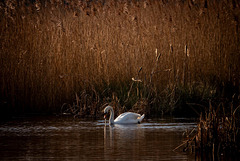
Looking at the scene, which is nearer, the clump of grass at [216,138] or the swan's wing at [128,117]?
the clump of grass at [216,138]

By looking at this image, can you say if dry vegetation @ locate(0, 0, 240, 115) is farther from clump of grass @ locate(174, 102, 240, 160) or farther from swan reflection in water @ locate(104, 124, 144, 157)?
clump of grass @ locate(174, 102, 240, 160)

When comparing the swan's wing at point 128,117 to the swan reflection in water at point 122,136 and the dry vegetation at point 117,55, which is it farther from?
the dry vegetation at point 117,55

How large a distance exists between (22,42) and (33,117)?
98.5 inches

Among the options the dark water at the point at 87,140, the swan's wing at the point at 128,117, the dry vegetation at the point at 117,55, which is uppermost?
the dry vegetation at the point at 117,55

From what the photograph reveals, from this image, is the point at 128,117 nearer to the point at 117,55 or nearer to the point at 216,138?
the point at 117,55

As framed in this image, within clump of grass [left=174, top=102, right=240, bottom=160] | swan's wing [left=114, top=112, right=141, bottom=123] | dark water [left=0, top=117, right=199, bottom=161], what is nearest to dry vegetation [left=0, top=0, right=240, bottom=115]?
swan's wing [left=114, top=112, right=141, bottom=123]

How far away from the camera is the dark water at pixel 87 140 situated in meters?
6.91

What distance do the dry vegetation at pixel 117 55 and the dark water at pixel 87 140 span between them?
1659 mm

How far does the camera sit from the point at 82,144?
7887 mm

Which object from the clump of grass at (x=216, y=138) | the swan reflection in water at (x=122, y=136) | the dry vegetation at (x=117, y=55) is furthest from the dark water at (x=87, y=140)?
the dry vegetation at (x=117, y=55)

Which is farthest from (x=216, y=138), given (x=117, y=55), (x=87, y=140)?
(x=117, y=55)

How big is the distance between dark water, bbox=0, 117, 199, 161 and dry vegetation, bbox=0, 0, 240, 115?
1659mm

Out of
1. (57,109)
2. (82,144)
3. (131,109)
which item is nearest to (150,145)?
(82,144)

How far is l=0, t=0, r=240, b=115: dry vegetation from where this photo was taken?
12.7 metres
